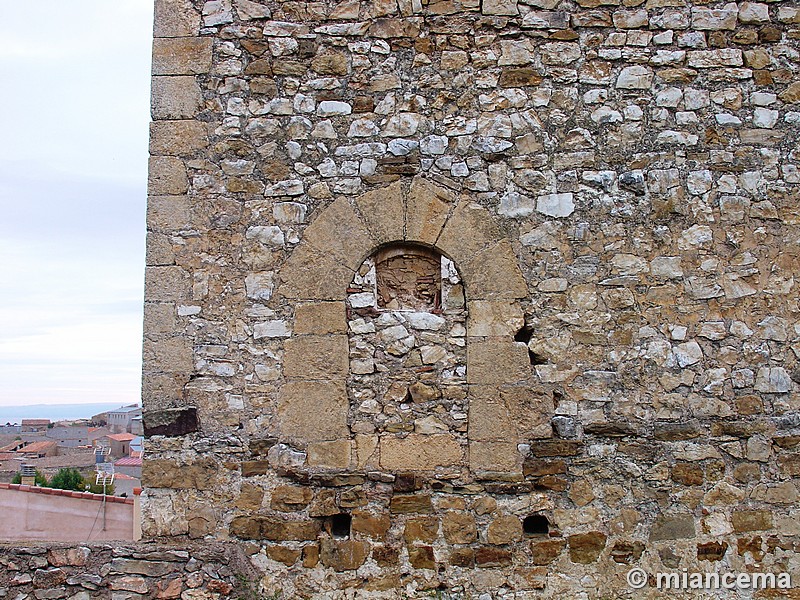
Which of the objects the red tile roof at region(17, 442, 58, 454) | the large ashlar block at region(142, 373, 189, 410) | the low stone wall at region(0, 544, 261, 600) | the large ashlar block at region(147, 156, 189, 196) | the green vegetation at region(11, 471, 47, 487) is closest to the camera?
the low stone wall at region(0, 544, 261, 600)

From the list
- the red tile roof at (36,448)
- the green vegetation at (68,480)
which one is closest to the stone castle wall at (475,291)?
the green vegetation at (68,480)

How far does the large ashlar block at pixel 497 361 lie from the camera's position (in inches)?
156

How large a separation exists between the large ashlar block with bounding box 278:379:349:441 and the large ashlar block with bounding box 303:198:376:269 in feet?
2.46

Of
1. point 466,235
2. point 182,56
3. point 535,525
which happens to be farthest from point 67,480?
point 466,235

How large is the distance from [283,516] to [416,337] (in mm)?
1287

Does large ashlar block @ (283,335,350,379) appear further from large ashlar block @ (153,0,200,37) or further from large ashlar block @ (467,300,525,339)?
large ashlar block @ (153,0,200,37)

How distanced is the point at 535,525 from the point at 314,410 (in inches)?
57.0

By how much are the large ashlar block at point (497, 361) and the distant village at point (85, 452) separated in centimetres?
268

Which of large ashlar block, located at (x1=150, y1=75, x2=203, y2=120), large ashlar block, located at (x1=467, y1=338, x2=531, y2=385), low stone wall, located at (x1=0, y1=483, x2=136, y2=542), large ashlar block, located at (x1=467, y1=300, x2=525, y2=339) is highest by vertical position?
large ashlar block, located at (x1=150, y1=75, x2=203, y2=120)

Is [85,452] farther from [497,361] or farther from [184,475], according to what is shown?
[497,361]

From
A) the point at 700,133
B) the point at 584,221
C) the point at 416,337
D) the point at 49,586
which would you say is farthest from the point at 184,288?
the point at 700,133

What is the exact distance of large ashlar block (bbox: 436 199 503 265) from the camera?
13.3 ft

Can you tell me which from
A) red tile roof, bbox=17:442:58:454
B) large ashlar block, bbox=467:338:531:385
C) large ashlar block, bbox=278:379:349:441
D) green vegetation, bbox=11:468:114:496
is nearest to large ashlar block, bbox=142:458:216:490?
large ashlar block, bbox=278:379:349:441

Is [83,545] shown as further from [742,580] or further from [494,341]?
[742,580]
